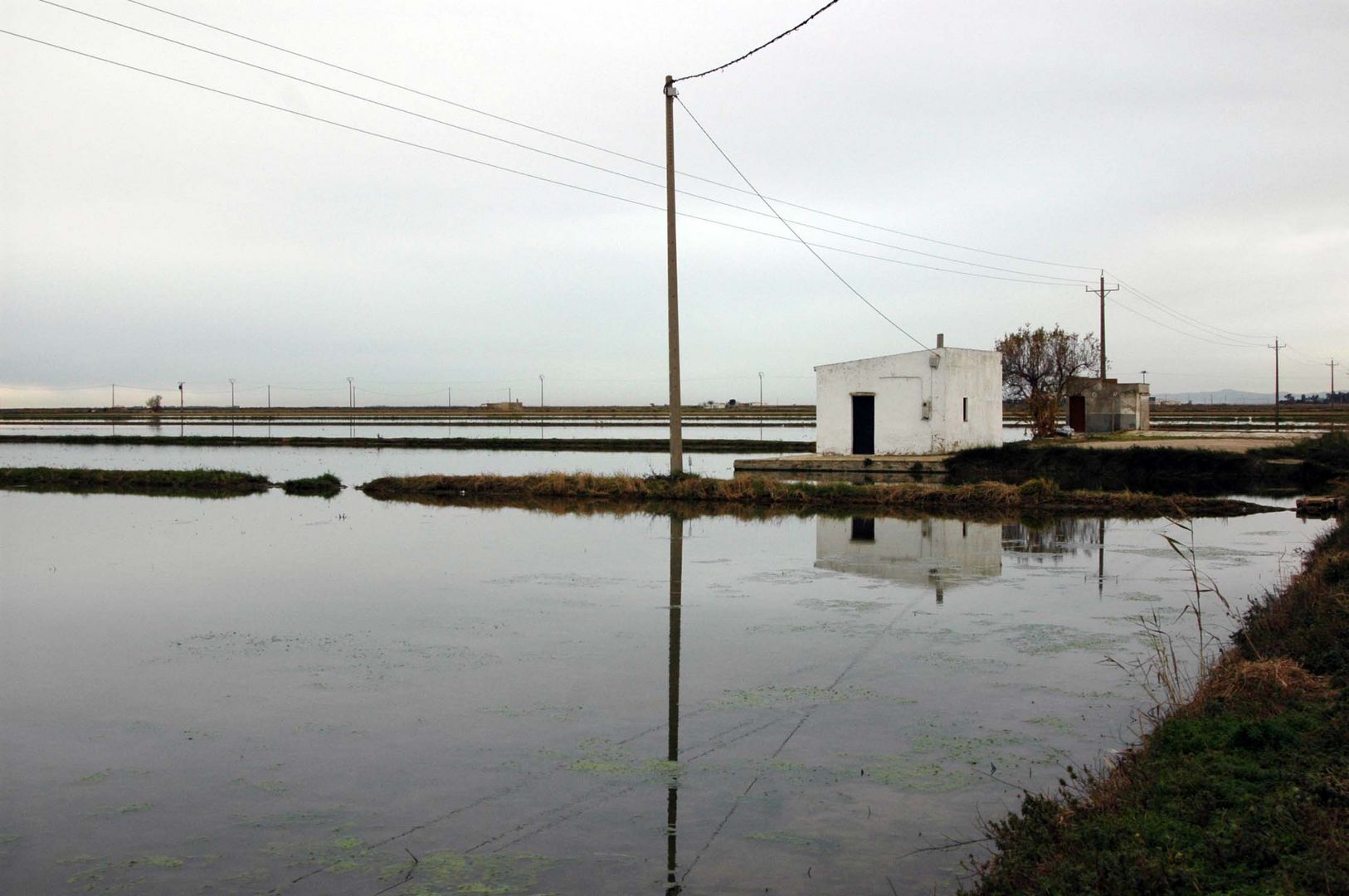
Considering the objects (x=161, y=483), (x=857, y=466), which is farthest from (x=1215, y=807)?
(x=161, y=483)

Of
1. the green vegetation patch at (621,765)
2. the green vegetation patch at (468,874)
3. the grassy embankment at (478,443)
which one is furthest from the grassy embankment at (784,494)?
the grassy embankment at (478,443)

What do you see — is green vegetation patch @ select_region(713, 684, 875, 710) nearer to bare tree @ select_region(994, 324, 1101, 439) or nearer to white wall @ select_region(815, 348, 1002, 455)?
white wall @ select_region(815, 348, 1002, 455)

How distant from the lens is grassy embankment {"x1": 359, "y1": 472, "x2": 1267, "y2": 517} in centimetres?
2033

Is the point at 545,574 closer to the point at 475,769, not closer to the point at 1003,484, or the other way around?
the point at 475,769

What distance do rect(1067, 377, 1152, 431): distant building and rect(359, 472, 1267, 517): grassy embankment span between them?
855 inches

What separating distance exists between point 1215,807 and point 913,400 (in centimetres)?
2667

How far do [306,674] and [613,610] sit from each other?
3.34 metres

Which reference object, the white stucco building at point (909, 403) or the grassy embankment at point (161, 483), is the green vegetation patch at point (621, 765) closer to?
the grassy embankment at point (161, 483)

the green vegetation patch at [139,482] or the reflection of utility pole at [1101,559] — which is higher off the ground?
the green vegetation patch at [139,482]

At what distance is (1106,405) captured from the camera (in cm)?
4306

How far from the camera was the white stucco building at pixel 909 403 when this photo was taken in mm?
30469

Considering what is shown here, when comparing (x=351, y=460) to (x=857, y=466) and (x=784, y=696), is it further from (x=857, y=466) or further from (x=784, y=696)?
(x=784, y=696)

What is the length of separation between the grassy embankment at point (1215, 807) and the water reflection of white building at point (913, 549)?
5194 millimetres

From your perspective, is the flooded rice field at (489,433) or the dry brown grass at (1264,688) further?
the flooded rice field at (489,433)
